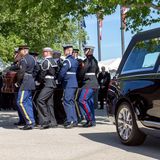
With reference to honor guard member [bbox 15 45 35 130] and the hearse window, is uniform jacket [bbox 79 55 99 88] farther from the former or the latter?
the hearse window

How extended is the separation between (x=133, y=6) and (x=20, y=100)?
345 cm

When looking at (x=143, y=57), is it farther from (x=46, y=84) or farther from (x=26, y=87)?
(x=26, y=87)

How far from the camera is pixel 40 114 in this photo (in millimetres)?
11547

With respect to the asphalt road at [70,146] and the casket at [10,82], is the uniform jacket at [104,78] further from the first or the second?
the asphalt road at [70,146]

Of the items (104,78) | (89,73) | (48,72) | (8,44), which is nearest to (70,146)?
(48,72)

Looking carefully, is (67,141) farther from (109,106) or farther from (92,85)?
(92,85)

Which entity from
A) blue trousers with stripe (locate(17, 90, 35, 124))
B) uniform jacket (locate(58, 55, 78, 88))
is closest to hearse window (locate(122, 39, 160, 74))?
uniform jacket (locate(58, 55, 78, 88))

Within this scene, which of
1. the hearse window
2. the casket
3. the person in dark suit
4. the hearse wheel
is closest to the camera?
the hearse window

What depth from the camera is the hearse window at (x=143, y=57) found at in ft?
26.7

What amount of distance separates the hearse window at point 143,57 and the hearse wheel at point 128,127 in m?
0.63

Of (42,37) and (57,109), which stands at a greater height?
(42,37)

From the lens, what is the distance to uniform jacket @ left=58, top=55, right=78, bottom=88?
11.4m

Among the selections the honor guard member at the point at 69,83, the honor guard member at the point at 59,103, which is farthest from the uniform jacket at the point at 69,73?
the honor guard member at the point at 59,103

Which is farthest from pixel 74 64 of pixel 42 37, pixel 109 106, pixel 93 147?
pixel 42 37
